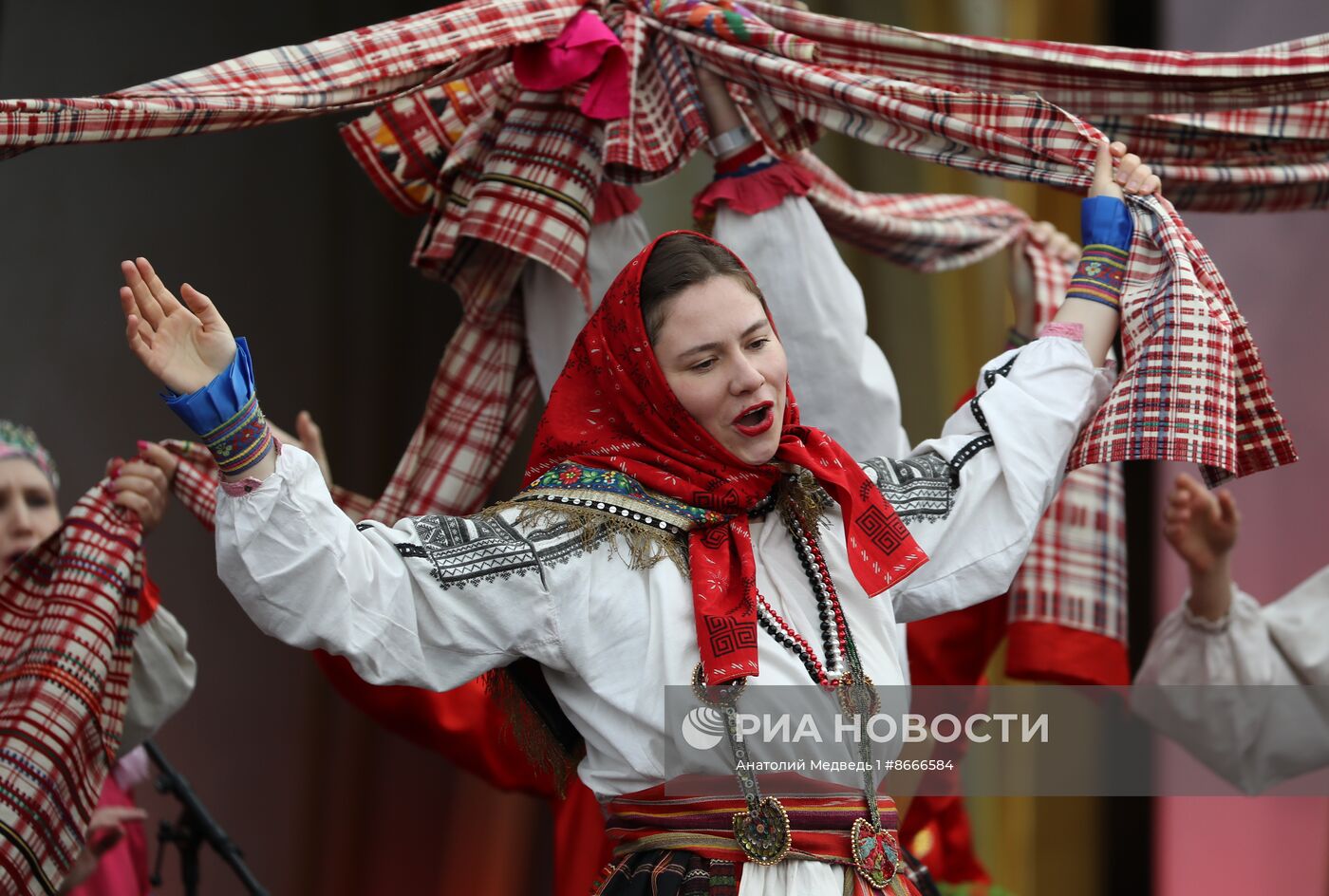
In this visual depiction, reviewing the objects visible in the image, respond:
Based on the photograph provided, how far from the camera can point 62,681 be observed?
2334mm

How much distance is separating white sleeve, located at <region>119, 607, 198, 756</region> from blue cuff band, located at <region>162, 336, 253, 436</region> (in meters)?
1.25

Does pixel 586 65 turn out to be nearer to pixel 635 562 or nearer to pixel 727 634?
pixel 635 562

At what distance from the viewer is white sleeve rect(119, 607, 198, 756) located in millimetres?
2758

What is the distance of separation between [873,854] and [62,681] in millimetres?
1309

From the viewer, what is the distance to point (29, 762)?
2268 mm

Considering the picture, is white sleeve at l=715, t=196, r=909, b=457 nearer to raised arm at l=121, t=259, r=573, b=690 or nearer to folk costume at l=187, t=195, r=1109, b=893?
folk costume at l=187, t=195, r=1109, b=893

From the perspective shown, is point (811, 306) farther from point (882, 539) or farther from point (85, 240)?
point (85, 240)

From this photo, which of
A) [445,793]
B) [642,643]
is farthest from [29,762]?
[445,793]

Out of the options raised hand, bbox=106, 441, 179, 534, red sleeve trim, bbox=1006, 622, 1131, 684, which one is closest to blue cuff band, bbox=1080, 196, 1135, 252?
red sleeve trim, bbox=1006, 622, 1131, 684

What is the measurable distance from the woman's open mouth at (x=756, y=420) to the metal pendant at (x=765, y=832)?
46 cm

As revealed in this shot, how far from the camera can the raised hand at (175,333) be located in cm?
163

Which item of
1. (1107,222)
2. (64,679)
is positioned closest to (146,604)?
(64,679)

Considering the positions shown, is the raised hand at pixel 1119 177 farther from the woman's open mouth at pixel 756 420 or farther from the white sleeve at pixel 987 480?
the woman's open mouth at pixel 756 420

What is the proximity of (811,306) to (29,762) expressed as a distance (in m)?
1.43
